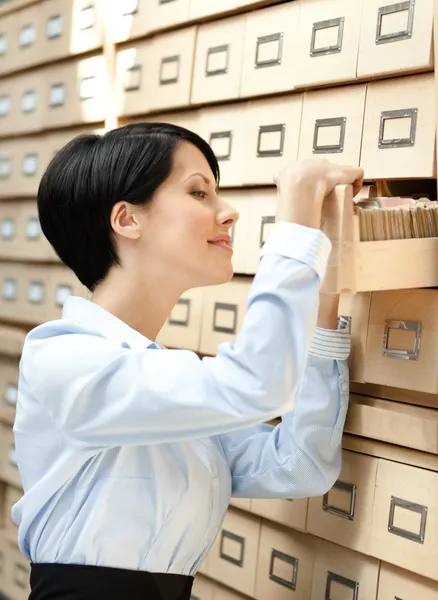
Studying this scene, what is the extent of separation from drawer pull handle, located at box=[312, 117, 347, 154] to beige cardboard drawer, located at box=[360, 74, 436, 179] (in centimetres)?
5

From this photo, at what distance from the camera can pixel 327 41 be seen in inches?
55.7

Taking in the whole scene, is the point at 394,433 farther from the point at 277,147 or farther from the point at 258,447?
the point at 277,147

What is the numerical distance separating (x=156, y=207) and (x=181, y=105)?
557 mm

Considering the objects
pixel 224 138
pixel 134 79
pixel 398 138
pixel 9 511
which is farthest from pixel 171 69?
pixel 9 511

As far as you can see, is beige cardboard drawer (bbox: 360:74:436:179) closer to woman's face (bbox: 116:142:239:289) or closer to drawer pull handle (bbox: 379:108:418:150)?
drawer pull handle (bbox: 379:108:418:150)

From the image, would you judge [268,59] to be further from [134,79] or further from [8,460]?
[8,460]

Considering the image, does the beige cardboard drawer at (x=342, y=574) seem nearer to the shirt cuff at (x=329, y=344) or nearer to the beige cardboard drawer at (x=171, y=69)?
the shirt cuff at (x=329, y=344)

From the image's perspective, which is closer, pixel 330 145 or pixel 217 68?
pixel 330 145

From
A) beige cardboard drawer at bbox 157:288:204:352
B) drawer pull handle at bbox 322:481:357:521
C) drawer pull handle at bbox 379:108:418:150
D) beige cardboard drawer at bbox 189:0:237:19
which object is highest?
beige cardboard drawer at bbox 189:0:237:19

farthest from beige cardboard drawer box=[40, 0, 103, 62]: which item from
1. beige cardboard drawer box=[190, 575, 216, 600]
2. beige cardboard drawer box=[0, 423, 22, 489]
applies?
beige cardboard drawer box=[190, 575, 216, 600]

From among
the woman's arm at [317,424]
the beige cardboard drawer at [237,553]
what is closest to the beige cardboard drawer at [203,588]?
the beige cardboard drawer at [237,553]

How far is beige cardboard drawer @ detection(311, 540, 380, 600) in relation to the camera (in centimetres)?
135

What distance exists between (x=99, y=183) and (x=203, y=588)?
91cm

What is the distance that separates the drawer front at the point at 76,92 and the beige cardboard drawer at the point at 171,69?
0.20m
